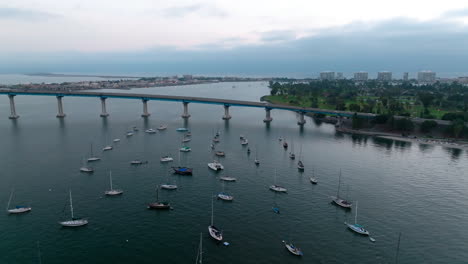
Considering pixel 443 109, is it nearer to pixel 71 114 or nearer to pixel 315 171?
pixel 315 171

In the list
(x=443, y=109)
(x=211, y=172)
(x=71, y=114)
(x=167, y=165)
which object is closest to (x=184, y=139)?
(x=167, y=165)

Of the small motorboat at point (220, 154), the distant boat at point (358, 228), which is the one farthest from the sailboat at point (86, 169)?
the distant boat at point (358, 228)

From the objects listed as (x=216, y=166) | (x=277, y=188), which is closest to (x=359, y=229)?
(x=277, y=188)

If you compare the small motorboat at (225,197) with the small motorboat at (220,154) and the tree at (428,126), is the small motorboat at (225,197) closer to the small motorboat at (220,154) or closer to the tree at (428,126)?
the small motorboat at (220,154)

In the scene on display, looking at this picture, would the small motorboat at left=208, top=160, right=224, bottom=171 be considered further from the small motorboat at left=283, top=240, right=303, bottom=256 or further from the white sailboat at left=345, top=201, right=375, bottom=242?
the small motorboat at left=283, top=240, right=303, bottom=256

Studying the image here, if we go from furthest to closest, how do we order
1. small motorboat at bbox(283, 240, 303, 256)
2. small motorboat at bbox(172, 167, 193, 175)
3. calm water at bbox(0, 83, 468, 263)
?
small motorboat at bbox(172, 167, 193, 175) < calm water at bbox(0, 83, 468, 263) < small motorboat at bbox(283, 240, 303, 256)

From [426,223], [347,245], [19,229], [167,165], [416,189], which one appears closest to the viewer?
[347,245]

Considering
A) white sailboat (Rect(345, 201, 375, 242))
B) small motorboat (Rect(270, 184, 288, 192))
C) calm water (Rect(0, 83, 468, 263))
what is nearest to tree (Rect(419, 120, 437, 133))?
calm water (Rect(0, 83, 468, 263))

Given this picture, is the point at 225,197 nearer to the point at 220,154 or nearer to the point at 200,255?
the point at 200,255
